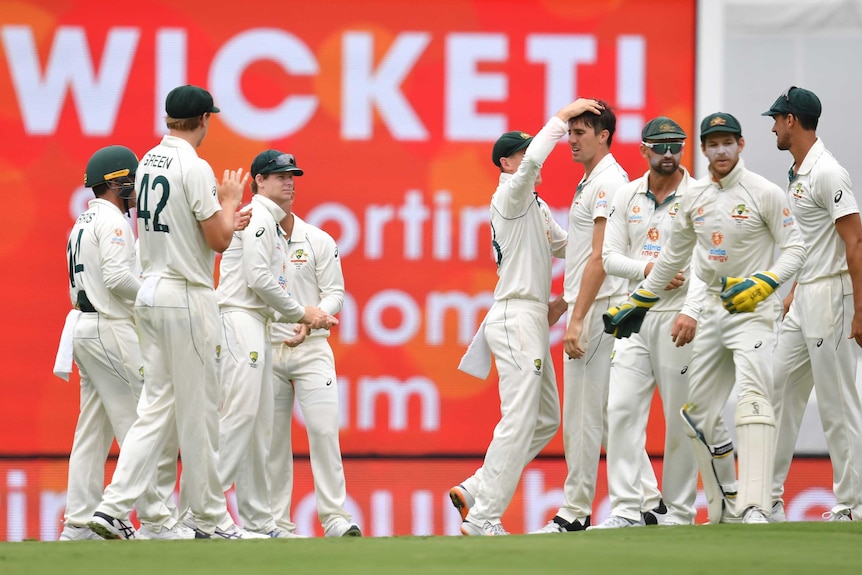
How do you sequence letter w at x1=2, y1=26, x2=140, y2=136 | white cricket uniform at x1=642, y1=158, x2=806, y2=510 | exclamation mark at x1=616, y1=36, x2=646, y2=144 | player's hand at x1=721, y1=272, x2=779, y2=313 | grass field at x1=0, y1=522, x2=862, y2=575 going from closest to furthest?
grass field at x1=0, y1=522, x2=862, y2=575 < player's hand at x1=721, y1=272, x2=779, y2=313 < white cricket uniform at x1=642, y1=158, x2=806, y2=510 < letter w at x1=2, y1=26, x2=140, y2=136 < exclamation mark at x1=616, y1=36, x2=646, y2=144

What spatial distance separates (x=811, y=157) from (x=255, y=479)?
3.28 m

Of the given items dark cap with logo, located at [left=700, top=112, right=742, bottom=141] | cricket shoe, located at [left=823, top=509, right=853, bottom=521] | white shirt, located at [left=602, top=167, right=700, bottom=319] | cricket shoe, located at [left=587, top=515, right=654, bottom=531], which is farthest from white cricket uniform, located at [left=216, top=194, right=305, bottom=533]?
cricket shoe, located at [left=823, top=509, right=853, bottom=521]

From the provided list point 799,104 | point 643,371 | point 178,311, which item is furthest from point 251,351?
point 799,104

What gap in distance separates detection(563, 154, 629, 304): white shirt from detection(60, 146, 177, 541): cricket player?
220 cm

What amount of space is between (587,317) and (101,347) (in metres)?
2.47

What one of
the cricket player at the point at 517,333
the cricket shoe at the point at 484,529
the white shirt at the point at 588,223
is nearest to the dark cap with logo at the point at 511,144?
the cricket player at the point at 517,333

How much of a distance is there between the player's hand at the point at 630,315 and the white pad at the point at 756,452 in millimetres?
607

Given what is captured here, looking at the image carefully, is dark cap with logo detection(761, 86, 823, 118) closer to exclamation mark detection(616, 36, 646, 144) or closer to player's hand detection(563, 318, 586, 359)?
player's hand detection(563, 318, 586, 359)

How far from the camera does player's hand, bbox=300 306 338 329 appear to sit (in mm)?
7406

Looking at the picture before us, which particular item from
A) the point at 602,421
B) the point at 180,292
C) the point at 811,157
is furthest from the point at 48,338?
the point at 811,157

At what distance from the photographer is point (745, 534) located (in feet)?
18.9

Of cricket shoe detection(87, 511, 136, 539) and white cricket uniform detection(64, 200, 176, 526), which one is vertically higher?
white cricket uniform detection(64, 200, 176, 526)

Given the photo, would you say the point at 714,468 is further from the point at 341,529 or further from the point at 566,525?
the point at 341,529

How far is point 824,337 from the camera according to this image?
23.0 feet
